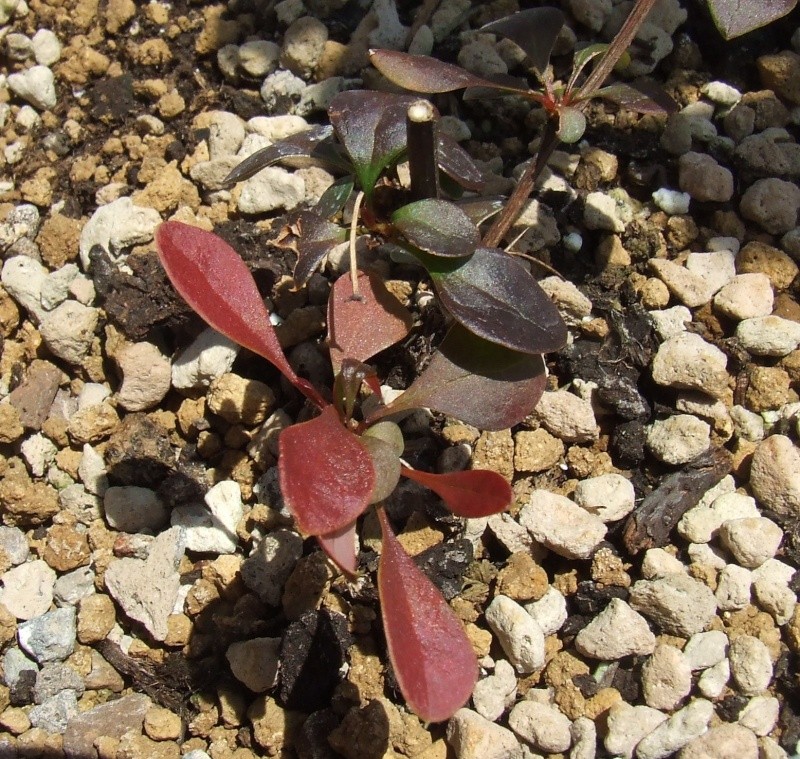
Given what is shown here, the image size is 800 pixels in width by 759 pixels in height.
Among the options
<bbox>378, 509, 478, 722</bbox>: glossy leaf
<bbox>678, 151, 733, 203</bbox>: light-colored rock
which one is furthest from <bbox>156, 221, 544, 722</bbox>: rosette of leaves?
<bbox>678, 151, 733, 203</bbox>: light-colored rock

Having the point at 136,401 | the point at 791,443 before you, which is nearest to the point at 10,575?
the point at 136,401

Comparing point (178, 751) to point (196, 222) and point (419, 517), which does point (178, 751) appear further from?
point (196, 222)

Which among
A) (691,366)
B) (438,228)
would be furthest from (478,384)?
(691,366)

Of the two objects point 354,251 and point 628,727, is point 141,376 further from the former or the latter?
point 628,727

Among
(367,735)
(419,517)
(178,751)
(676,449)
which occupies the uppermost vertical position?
(676,449)

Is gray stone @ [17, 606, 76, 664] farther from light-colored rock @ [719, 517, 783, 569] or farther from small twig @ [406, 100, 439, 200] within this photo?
light-colored rock @ [719, 517, 783, 569]

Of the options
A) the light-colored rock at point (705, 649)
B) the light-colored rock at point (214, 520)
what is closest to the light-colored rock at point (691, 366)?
the light-colored rock at point (705, 649)
